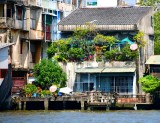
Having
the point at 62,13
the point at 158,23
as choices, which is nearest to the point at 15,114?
the point at 62,13

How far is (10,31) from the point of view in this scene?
74.5 meters

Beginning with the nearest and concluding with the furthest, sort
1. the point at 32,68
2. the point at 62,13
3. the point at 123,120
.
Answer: the point at 123,120, the point at 32,68, the point at 62,13

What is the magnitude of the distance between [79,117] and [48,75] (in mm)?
14474

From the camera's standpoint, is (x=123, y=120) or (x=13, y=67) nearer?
(x=123, y=120)

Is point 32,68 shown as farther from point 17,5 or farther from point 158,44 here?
point 158,44

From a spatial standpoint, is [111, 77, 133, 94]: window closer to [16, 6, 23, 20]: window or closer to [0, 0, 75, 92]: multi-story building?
[0, 0, 75, 92]: multi-story building

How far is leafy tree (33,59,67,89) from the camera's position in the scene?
247ft

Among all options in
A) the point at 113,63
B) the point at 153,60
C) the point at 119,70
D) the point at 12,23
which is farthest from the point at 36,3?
the point at 153,60

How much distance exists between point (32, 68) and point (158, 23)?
50.0 feet

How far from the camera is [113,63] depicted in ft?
250

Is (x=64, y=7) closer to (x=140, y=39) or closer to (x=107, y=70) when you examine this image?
(x=140, y=39)

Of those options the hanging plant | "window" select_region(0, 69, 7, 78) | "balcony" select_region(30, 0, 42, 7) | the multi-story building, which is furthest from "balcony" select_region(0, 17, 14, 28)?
the hanging plant

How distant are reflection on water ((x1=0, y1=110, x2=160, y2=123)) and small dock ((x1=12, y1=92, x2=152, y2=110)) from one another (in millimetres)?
2642

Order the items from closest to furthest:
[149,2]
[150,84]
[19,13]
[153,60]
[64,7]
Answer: [150,84] < [19,13] < [153,60] < [64,7] < [149,2]
